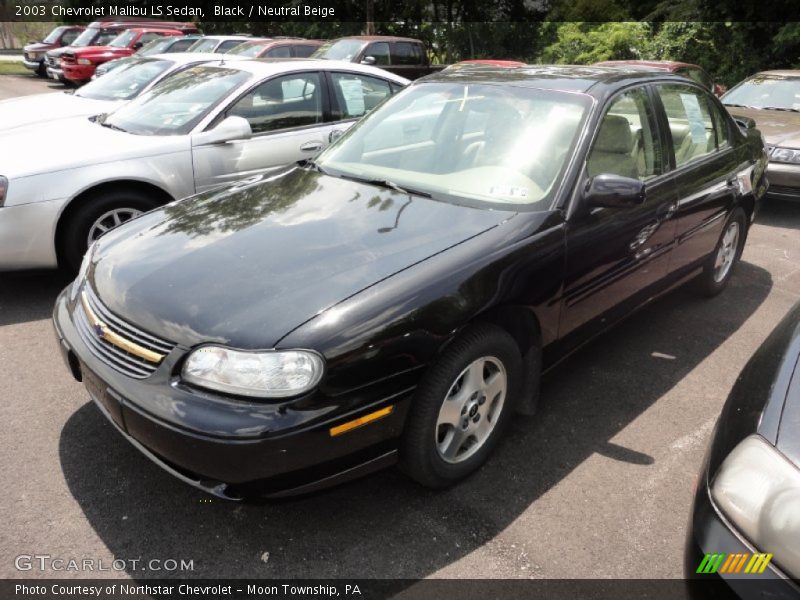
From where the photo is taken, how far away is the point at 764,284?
515cm

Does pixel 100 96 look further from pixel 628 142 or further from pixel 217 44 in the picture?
pixel 217 44

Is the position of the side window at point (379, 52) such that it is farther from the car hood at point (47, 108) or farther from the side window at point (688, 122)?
the side window at point (688, 122)

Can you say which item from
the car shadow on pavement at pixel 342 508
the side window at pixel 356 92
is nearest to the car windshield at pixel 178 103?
the side window at pixel 356 92

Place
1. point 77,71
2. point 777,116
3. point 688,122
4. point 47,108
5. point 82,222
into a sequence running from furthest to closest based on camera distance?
point 77,71
point 777,116
point 47,108
point 82,222
point 688,122

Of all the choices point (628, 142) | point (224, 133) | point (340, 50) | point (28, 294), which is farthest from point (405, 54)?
point (628, 142)

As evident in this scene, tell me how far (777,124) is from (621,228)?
5601 mm

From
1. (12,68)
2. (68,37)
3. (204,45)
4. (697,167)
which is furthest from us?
(12,68)

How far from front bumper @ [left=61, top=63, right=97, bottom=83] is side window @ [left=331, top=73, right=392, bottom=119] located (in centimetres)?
1304

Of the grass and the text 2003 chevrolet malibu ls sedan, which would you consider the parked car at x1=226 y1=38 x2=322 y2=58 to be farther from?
the grass

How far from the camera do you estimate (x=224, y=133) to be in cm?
483

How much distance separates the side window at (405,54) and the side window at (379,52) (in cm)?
23

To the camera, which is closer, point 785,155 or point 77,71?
point 785,155

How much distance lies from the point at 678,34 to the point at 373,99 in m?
14.5

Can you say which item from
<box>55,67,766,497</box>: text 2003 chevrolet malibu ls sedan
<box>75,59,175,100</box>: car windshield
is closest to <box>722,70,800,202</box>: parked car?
<box>55,67,766,497</box>: text 2003 chevrolet malibu ls sedan
